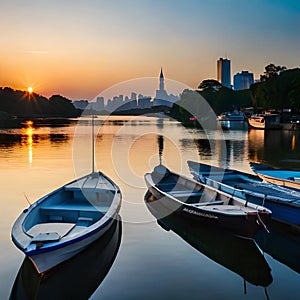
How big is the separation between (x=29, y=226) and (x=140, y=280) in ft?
11.4

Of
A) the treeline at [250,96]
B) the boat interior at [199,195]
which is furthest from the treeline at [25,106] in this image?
the boat interior at [199,195]

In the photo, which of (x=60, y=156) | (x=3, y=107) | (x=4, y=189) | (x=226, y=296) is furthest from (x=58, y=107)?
(x=226, y=296)

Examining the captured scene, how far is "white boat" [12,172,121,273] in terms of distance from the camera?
9.16 m

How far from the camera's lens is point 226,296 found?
906 centimetres

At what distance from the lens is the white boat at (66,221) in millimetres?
9156

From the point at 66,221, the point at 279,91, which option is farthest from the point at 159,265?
the point at 279,91

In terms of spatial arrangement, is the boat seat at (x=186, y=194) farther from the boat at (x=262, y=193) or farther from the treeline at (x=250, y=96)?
the treeline at (x=250, y=96)

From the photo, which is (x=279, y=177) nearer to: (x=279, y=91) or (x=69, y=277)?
(x=69, y=277)

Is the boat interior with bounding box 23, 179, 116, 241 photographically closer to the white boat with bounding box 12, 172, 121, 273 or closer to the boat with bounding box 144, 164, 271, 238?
the white boat with bounding box 12, 172, 121, 273

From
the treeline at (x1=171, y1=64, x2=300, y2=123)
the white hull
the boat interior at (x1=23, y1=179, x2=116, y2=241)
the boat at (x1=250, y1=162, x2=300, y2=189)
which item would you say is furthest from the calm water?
the treeline at (x1=171, y1=64, x2=300, y2=123)

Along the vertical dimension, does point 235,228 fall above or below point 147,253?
above

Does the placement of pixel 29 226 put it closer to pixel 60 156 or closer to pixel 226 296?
A: pixel 226 296

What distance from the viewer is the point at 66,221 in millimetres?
12375

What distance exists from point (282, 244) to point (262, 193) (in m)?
2.39
